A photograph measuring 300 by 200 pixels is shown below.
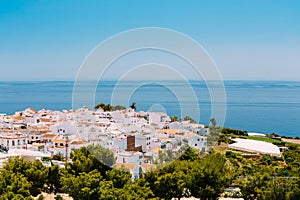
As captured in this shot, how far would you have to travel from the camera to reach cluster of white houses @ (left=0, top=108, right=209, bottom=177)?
10415 millimetres

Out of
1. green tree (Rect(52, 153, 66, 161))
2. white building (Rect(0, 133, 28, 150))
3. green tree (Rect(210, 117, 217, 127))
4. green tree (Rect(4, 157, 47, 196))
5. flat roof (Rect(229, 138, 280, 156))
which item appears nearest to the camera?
green tree (Rect(4, 157, 47, 196))

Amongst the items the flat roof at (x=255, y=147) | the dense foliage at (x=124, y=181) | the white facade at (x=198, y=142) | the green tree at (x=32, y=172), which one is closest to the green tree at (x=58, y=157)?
the white facade at (x=198, y=142)

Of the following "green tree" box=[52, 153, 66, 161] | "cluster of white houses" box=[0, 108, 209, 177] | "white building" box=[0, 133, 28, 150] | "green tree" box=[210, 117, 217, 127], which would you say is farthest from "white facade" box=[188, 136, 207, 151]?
"white building" box=[0, 133, 28, 150]

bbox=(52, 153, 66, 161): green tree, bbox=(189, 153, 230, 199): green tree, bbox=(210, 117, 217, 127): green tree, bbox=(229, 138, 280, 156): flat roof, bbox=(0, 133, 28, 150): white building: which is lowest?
bbox=(229, 138, 280, 156): flat roof

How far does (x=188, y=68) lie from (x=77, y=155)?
3.04 m

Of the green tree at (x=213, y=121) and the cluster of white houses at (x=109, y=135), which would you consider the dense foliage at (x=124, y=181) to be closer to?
the cluster of white houses at (x=109, y=135)

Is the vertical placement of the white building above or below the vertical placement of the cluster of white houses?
below

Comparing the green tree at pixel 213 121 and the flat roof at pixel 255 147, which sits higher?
the green tree at pixel 213 121

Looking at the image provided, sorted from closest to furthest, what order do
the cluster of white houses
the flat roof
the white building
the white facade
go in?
the cluster of white houses → the white facade → the white building → the flat roof

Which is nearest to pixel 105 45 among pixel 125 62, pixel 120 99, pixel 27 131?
pixel 125 62

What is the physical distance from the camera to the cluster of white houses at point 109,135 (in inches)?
410

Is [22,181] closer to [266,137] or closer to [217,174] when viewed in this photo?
[217,174]

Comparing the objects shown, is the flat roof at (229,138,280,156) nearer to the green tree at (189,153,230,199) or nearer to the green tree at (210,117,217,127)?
the green tree at (210,117,217,127)

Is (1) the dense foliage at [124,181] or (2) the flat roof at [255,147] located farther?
(2) the flat roof at [255,147]
